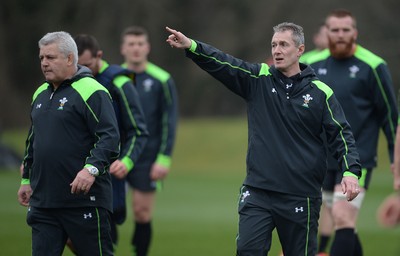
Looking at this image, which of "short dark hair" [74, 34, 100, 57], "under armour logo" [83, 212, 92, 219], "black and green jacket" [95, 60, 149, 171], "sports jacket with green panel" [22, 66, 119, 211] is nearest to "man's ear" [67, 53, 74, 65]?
"sports jacket with green panel" [22, 66, 119, 211]

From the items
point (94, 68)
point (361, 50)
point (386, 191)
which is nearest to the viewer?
point (94, 68)

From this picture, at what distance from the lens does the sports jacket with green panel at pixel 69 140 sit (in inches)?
291

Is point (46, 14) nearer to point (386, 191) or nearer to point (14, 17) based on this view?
point (14, 17)

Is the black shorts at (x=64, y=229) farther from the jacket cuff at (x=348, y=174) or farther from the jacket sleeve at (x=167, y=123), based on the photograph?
the jacket sleeve at (x=167, y=123)

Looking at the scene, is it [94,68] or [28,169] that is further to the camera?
[94,68]

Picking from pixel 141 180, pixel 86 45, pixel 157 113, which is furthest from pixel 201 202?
pixel 86 45

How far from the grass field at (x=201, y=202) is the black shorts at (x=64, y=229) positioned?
3.74 meters

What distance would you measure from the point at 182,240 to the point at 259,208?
581cm

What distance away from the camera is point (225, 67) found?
7.48 meters

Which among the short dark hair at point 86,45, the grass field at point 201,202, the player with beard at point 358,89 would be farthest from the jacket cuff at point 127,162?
the grass field at point 201,202

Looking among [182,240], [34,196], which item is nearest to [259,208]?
[34,196]

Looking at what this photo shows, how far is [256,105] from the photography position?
762cm

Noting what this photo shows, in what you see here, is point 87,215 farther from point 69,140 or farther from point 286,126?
point 286,126

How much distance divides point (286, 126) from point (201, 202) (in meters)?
11.8
